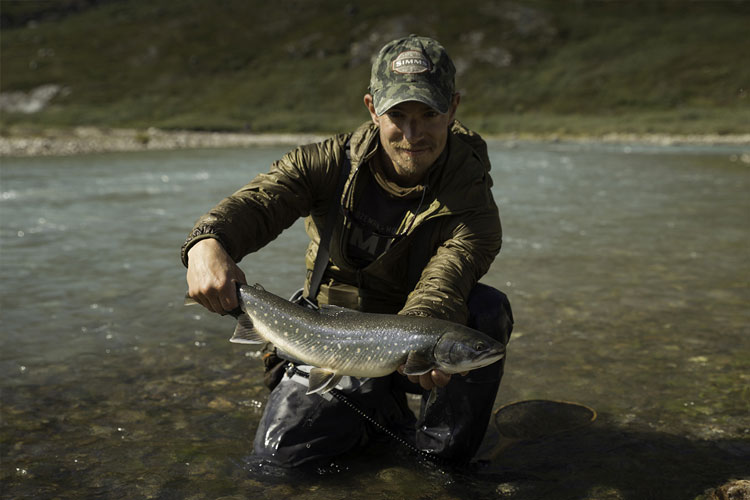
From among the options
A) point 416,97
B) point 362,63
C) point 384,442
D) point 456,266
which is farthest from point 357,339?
point 362,63

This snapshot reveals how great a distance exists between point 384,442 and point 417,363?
138cm

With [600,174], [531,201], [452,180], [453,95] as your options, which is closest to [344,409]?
[452,180]

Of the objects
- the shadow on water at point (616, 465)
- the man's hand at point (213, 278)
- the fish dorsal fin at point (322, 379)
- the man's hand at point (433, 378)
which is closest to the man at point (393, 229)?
the man's hand at point (213, 278)

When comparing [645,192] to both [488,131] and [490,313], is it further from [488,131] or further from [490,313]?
[488,131]

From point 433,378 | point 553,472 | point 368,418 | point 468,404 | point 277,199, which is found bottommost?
point 553,472

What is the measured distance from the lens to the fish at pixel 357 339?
3299mm

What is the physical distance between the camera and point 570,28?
363ft

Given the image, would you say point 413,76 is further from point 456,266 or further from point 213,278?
point 213,278

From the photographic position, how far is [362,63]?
104 meters

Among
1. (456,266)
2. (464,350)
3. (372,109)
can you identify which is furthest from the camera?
(372,109)

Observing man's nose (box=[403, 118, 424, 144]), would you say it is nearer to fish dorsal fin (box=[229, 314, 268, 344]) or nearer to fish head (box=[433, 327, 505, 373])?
fish head (box=[433, 327, 505, 373])

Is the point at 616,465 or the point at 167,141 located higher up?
the point at 616,465

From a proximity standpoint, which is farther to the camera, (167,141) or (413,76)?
(167,141)

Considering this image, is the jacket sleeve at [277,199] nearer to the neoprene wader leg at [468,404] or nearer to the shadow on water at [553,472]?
the neoprene wader leg at [468,404]
